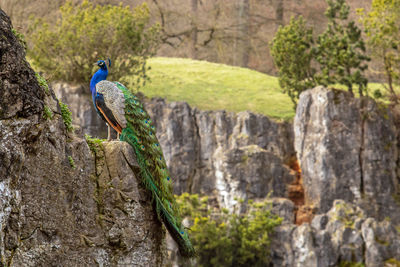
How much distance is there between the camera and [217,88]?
115 ft

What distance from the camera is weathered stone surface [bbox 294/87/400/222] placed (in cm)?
2645

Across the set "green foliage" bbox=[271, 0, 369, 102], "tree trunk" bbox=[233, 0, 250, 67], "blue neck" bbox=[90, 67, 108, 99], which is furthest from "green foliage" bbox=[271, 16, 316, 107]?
"blue neck" bbox=[90, 67, 108, 99]

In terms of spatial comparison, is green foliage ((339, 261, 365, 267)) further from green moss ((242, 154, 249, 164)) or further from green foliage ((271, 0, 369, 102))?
green foliage ((271, 0, 369, 102))

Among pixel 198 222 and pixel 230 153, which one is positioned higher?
pixel 230 153

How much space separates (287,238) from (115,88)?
14285mm

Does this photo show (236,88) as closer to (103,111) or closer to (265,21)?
(265,21)

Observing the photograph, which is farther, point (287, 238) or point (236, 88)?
point (236, 88)

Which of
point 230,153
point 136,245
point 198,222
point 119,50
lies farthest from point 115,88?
point 119,50

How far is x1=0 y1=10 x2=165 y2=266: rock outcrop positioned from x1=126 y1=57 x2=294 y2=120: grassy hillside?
23.0 meters

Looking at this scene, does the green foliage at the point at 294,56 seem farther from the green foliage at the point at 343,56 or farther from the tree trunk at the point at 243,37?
the tree trunk at the point at 243,37

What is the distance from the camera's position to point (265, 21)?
46781 millimetres

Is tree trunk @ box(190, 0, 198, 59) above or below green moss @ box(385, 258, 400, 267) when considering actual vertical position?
above

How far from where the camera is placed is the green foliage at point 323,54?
29672mm

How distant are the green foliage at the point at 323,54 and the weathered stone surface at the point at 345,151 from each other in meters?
2.45
